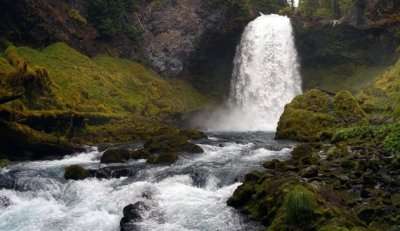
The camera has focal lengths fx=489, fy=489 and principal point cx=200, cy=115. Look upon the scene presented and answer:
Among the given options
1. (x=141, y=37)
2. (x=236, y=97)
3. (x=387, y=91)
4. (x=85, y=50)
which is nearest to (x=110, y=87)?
(x=85, y=50)

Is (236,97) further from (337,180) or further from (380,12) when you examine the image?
(337,180)

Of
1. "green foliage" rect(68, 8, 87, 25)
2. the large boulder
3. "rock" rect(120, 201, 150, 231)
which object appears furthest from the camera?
"green foliage" rect(68, 8, 87, 25)

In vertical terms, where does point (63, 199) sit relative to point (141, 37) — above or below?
below

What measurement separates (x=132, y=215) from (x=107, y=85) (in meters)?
34.3

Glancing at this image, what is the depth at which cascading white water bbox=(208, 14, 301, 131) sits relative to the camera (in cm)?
5800

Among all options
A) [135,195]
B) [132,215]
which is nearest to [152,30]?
[135,195]

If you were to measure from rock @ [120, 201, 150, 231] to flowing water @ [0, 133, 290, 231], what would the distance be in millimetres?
282

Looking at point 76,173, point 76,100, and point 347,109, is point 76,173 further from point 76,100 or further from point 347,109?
point 347,109

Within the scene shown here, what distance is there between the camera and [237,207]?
62.8ft

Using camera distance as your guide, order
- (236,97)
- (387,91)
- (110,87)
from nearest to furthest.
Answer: (387,91), (110,87), (236,97)

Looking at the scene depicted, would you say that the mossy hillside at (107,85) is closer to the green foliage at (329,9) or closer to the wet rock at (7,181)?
the wet rock at (7,181)

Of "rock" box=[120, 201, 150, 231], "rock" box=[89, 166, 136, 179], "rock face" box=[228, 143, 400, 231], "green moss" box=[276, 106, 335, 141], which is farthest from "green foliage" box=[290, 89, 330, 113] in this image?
"rock" box=[120, 201, 150, 231]

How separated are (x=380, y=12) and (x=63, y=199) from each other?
43538mm

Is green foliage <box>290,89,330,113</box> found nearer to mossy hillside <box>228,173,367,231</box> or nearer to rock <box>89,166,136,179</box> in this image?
rock <box>89,166,136,179</box>
